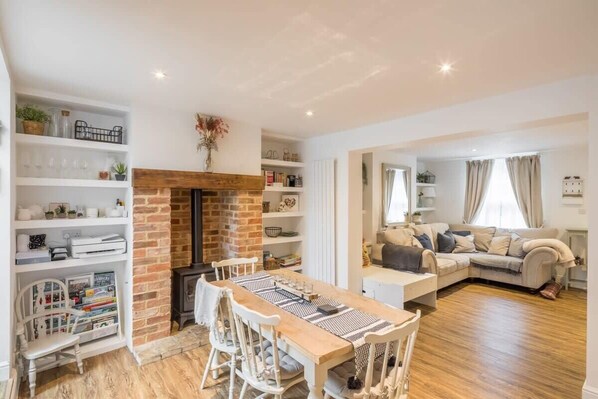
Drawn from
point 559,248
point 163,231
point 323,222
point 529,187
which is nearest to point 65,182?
point 163,231

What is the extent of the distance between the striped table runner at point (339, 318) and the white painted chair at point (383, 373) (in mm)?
90

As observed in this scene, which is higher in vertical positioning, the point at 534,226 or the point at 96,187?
the point at 96,187

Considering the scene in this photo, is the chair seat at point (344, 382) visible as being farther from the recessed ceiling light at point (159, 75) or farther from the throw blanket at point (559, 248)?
the throw blanket at point (559, 248)

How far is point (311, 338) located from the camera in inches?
→ 62.7

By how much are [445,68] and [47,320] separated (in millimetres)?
3723

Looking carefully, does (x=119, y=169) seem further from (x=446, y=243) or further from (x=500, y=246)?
(x=500, y=246)

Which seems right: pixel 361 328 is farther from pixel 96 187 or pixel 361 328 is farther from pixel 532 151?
pixel 532 151

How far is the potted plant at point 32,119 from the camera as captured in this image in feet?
8.17

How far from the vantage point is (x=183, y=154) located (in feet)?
10.3

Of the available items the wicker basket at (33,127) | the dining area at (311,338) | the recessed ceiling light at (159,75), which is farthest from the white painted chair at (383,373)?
the wicker basket at (33,127)

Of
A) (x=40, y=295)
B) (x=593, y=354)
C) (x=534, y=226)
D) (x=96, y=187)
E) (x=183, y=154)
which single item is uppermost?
(x=183, y=154)

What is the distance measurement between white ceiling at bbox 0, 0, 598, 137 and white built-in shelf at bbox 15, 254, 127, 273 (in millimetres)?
1428

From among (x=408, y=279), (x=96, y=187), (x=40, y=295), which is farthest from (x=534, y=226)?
(x=40, y=295)

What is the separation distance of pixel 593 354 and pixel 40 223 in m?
4.26
